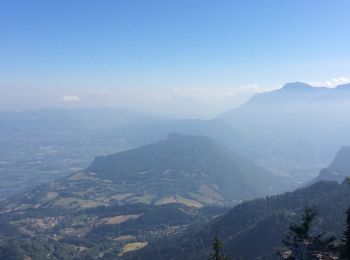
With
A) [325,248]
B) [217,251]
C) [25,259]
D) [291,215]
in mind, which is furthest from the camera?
[25,259]

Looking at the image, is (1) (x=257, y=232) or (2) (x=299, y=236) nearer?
(2) (x=299, y=236)

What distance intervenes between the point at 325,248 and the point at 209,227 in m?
169

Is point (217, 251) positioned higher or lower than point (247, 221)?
higher

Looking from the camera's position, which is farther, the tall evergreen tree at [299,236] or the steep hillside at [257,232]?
the steep hillside at [257,232]

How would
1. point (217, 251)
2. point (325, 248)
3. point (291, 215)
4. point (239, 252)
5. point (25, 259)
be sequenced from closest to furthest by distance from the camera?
point (325, 248) < point (217, 251) < point (239, 252) < point (291, 215) < point (25, 259)

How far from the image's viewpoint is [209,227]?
198m

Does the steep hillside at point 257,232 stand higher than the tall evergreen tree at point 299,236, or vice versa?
the tall evergreen tree at point 299,236

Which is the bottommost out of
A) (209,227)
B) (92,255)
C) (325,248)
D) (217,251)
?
(92,255)

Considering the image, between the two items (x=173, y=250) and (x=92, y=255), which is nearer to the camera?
(x=173, y=250)

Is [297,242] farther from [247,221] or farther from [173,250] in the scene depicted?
[247,221]

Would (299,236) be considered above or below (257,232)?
above

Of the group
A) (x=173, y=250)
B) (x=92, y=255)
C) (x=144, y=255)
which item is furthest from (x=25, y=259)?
(x=173, y=250)

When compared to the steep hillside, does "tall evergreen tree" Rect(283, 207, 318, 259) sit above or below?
above

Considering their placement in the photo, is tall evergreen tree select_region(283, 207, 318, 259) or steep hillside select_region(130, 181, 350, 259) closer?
tall evergreen tree select_region(283, 207, 318, 259)
